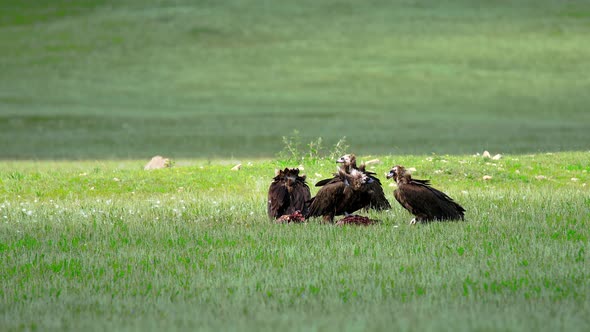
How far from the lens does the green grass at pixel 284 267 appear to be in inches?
351

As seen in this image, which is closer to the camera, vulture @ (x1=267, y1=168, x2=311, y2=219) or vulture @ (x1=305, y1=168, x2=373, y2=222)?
vulture @ (x1=305, y1=168, x2=373, y2=222)

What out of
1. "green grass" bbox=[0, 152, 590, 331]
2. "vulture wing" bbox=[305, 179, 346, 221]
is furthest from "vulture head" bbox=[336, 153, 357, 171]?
"green grass" bbox=[0, 152, 590, 331]

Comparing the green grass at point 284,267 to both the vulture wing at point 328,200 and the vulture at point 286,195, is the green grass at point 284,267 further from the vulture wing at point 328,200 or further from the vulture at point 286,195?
the vulture wing at point 328,200

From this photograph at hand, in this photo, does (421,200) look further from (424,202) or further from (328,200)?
(328,200)

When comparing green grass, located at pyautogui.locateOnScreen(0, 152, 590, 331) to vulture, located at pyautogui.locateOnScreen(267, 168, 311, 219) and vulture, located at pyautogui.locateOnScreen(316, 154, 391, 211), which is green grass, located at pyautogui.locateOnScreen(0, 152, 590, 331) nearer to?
vulture, located at pyautogui.locateOnScreen(316, 154, 391, 211)

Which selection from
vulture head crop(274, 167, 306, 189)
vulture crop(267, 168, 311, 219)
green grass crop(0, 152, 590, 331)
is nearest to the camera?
green grass crop(0, 152, 590, 331)

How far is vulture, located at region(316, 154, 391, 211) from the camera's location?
15.6m

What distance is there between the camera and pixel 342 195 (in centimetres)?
1558

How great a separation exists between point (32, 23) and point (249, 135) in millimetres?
63430

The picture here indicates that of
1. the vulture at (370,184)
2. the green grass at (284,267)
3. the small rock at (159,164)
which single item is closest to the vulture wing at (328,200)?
the vulture at (370,184)

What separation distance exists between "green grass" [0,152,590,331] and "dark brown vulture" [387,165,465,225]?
391mm

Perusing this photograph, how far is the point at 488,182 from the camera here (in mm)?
23484

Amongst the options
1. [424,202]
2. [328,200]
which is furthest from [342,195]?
[424,202]

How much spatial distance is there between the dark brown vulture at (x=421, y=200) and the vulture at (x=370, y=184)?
0.45m
